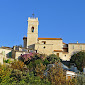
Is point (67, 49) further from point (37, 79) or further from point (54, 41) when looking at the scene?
point (37, 79)

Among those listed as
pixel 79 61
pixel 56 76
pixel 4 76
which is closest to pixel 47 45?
pixel 79 61

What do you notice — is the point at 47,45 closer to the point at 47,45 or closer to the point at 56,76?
the point at 47,45

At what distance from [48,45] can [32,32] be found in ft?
21.3

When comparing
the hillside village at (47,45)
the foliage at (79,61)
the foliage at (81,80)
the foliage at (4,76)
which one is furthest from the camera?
the hillside village at (47,45)

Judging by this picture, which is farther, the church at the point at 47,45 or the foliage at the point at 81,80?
the church at the point at 47,45

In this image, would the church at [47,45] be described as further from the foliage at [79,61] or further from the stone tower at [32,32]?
the foliage at [79,61]

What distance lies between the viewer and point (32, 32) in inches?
2324

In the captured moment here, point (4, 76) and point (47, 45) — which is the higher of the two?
point (47, 45)

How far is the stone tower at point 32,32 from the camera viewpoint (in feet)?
188

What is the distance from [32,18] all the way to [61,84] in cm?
3905

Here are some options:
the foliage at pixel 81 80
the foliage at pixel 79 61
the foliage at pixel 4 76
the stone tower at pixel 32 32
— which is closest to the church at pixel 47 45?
the stone tower at pixel 32 32

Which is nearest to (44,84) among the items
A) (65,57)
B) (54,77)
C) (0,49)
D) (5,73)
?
(54,77)

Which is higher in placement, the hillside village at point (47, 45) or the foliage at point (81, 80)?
the hillside village at point (47, 45)

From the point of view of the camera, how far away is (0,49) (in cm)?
4978
